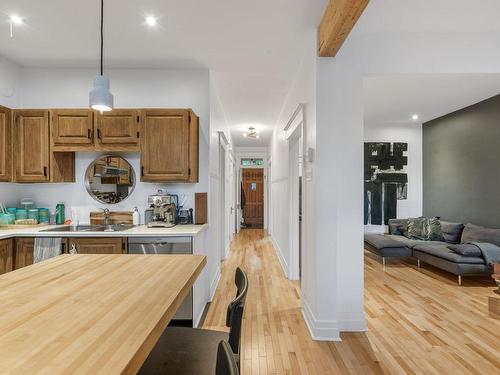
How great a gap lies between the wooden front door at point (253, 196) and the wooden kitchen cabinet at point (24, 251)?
26.4 ft

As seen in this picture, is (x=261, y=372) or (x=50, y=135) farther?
(x=50, y=135)

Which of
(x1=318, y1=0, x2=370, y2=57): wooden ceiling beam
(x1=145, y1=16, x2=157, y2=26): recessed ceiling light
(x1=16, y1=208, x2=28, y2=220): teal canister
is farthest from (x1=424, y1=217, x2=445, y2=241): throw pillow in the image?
(x1=16, y1=208, x2=28, y2=220): teal canister

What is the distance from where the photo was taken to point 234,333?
111 cm

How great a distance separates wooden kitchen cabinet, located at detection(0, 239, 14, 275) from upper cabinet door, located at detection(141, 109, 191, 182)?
135 centimetres

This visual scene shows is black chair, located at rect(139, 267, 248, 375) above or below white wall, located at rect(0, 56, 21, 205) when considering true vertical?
below

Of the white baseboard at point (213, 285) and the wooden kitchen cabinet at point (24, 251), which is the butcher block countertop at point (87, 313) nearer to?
the wooden kitchen cabinet at point (24, 251)

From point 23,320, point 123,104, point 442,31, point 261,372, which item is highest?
Result: point 442,31

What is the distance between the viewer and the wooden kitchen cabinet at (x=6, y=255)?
2723 millimetres

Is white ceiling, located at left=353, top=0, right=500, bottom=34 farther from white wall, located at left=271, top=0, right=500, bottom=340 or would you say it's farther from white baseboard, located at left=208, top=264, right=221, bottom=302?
white baseboard, located at left=208, top=264, right=221, bottom=302

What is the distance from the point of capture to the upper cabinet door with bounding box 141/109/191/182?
10.3 feet

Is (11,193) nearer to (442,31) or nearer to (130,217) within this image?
(130,217)

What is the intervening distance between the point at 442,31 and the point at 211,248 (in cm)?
332

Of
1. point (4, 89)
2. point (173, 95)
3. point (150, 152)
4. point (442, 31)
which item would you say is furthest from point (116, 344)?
point (4, 89)

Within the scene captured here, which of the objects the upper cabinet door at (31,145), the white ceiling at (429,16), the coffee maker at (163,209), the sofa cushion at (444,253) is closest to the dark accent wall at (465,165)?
the sofa cushion at (444,253)
